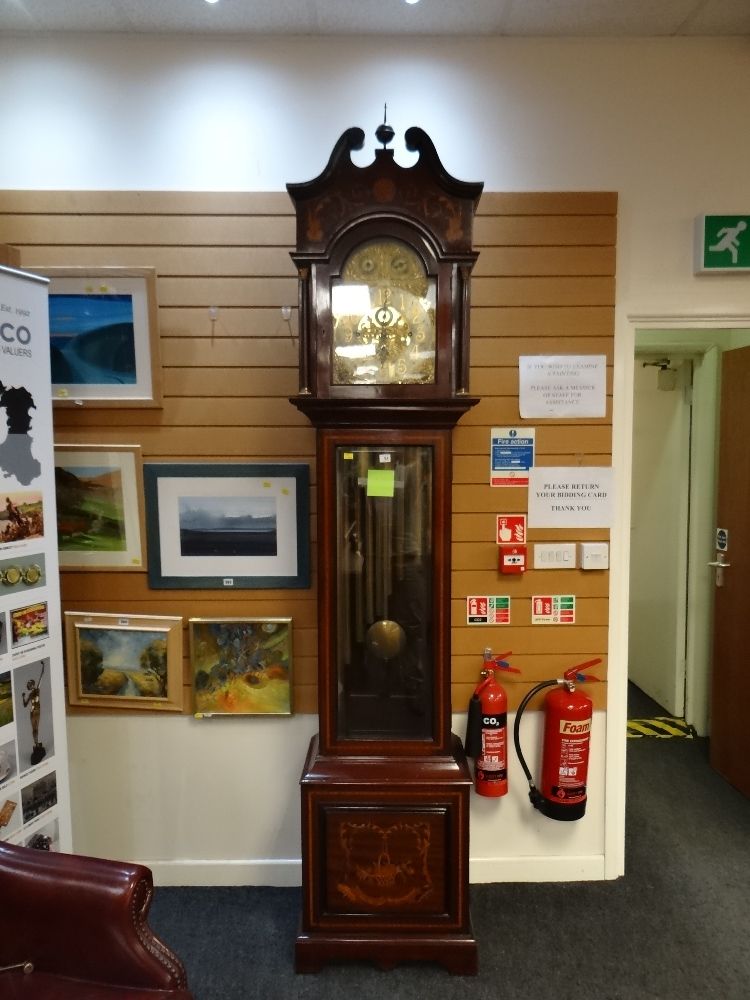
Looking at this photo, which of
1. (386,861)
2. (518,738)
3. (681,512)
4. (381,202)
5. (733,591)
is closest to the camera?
(381,202)

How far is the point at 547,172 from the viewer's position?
198 cm

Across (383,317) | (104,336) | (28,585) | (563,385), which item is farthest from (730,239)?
(28,585)

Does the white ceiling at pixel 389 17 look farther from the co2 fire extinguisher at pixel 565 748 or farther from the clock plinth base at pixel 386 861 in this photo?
the clock plinth base at pixel 386 861

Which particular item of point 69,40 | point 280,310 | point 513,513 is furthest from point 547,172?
point 69,40

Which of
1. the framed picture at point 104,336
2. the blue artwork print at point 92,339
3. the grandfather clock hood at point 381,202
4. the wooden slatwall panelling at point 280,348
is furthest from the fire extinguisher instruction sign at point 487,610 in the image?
the blue artwork print at point 92,339

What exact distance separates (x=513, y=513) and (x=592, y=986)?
1429 mm

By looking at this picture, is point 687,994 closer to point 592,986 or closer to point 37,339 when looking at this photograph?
point 592,986

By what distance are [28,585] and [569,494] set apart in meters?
1.75

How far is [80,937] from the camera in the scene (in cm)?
129

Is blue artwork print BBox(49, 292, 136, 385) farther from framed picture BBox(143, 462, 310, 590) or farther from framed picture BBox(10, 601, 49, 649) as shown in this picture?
framed picture BBox(10, 601, 49, 649)

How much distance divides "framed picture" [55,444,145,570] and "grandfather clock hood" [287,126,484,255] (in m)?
0.99

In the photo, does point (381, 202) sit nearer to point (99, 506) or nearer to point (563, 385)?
point (563, 385)

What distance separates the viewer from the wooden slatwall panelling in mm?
1974

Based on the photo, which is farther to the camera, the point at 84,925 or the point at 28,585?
the point at 28,585
